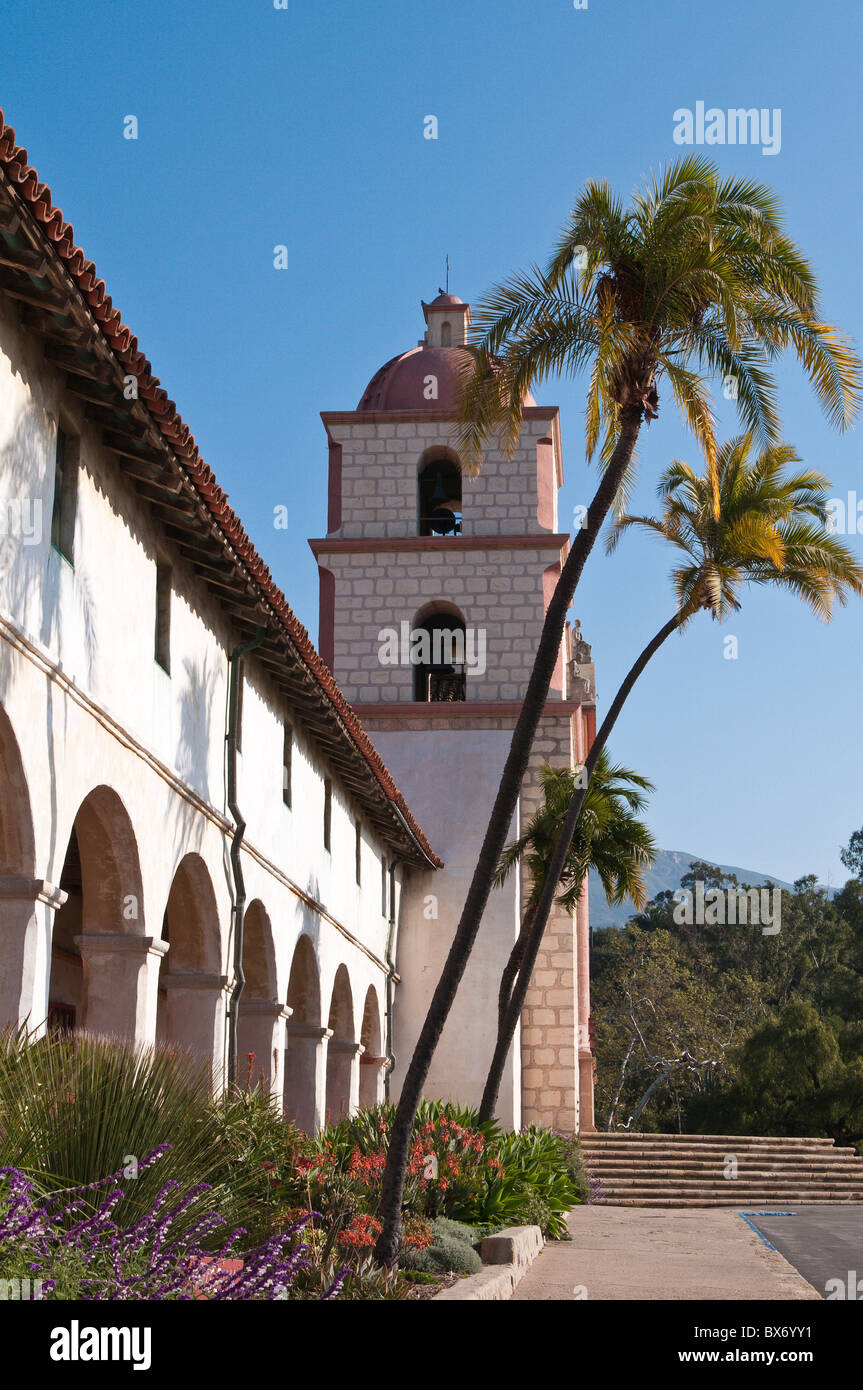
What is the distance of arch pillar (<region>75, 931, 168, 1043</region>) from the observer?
12.0 metres

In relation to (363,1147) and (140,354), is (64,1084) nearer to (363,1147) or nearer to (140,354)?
(140,354)

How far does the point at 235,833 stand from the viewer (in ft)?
50.4

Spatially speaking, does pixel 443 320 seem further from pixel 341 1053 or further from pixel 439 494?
pixel 341 1053

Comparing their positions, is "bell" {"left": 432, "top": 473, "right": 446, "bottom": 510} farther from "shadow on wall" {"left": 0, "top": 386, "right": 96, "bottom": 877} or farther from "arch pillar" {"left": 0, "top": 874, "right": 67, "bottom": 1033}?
"arch pillar" {"left": 0, "top": 874, "right": 67, "bottom": 1033}

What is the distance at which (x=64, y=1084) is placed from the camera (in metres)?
7.59

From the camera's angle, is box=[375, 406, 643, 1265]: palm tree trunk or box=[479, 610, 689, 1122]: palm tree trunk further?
box=[479, 610, 689, 1122]: palm tree trunk

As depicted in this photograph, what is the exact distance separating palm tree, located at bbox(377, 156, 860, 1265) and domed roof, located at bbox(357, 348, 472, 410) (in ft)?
51.7

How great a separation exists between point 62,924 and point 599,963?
5725 centimetres

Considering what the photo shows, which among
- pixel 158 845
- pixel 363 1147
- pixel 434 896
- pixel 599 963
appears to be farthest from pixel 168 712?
pixel 599 963

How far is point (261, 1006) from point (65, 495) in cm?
840

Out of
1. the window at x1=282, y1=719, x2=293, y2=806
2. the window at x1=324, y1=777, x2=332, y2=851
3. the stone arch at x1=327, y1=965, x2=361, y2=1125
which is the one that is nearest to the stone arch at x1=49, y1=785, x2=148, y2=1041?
the window at x1=282, y1=719, x2=293, y2=806

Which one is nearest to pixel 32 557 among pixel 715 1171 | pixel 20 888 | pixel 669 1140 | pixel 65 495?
pixel 65 495

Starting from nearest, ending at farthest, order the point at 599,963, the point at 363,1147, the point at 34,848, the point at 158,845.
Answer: the point at 34,848, the point at 158,845, the point at 363,1147, the point at 599,963
